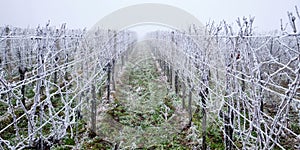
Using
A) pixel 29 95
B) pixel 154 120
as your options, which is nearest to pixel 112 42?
pixel 29 95

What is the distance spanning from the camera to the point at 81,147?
5.57 m

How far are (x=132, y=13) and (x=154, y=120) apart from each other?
51.4 ft

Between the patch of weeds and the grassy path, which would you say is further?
the grassy path

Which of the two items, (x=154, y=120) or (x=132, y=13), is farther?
(x=132, y=13)

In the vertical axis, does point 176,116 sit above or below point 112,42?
below

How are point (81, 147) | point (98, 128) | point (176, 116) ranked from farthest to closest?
point (176, 116), point (98, 128), point (81, 147)

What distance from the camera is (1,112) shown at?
734 cm

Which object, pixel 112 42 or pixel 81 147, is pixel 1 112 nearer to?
pixel 81 147

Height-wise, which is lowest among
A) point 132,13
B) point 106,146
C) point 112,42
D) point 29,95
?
point 106,146

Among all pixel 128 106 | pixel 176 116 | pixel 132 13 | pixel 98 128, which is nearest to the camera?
pixel 98 128

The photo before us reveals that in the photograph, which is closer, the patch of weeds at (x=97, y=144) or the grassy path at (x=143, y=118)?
the patch of weeds at (x=97, y=144)

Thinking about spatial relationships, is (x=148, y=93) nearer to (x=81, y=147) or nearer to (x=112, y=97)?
(x=112, y=97)

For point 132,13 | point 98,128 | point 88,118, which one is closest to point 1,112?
point 88,118

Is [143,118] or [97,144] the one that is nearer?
[97,144]
